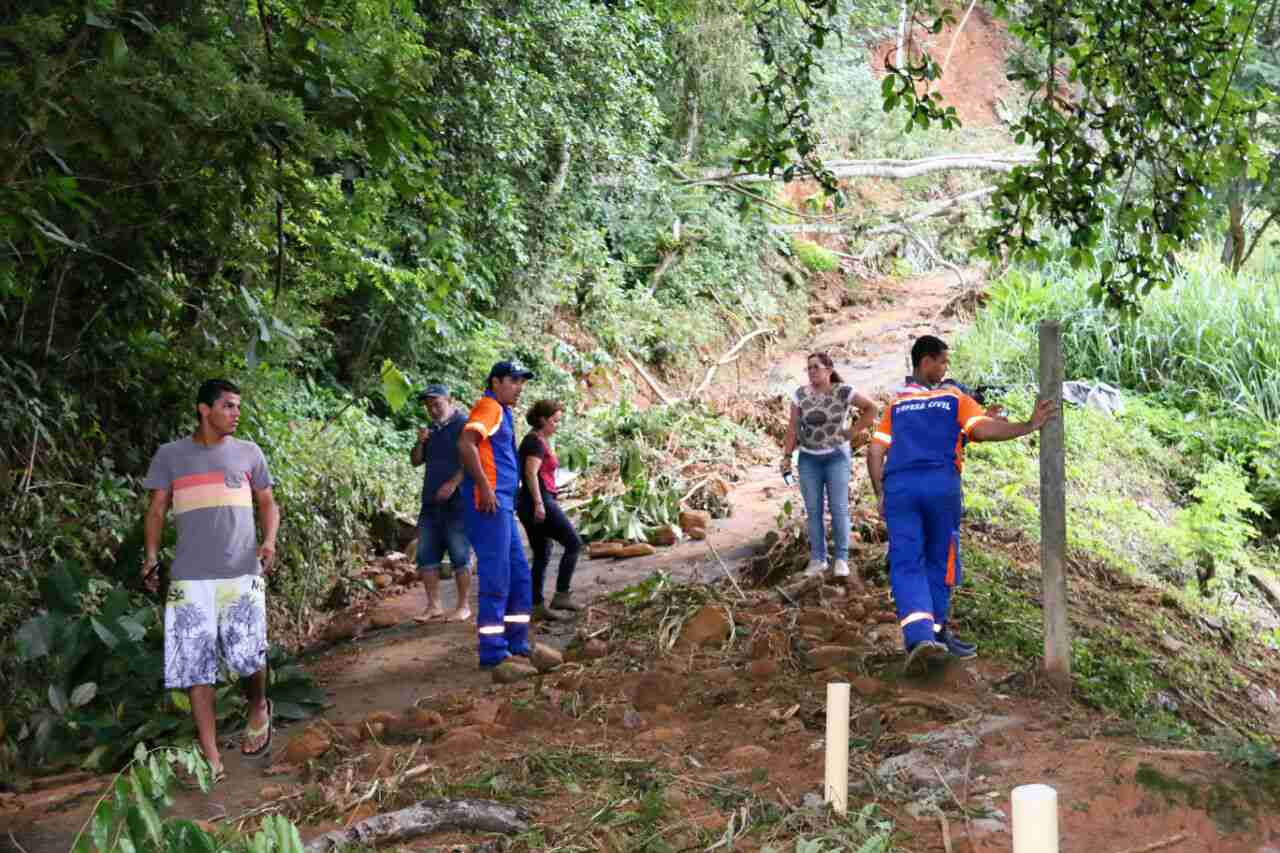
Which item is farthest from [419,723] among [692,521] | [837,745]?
[692,521]

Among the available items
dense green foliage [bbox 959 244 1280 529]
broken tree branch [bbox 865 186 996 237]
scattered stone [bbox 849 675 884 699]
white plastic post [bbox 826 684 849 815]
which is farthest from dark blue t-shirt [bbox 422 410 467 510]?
broken tree branch [bbox 865 186 996 237]

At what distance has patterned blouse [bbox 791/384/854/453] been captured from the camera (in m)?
8.47

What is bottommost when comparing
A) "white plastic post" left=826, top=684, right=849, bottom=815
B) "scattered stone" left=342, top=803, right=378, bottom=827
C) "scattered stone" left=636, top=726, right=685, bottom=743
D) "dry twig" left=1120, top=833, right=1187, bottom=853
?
"scattered stone" left=636, top=726, right=685, bottom=743

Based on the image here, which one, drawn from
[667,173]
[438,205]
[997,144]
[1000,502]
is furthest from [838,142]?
[438,205]

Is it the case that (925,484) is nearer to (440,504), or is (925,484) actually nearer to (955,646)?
(955,646)

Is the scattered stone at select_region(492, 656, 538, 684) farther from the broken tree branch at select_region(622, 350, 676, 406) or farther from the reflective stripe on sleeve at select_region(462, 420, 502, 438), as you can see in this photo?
the broken tree branch at select_region(622, 350, 676, 406)

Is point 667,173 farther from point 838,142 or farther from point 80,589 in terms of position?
point 80,589

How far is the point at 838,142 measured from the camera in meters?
28.1

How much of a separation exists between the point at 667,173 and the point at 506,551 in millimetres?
14666

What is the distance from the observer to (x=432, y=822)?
176 inches

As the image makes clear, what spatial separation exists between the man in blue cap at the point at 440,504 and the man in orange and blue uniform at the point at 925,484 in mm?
3286

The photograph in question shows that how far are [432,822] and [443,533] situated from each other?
4.43 metres

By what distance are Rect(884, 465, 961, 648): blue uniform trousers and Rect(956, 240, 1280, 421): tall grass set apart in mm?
9279

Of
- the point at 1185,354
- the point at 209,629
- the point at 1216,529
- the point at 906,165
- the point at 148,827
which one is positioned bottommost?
the point at 1216,529
